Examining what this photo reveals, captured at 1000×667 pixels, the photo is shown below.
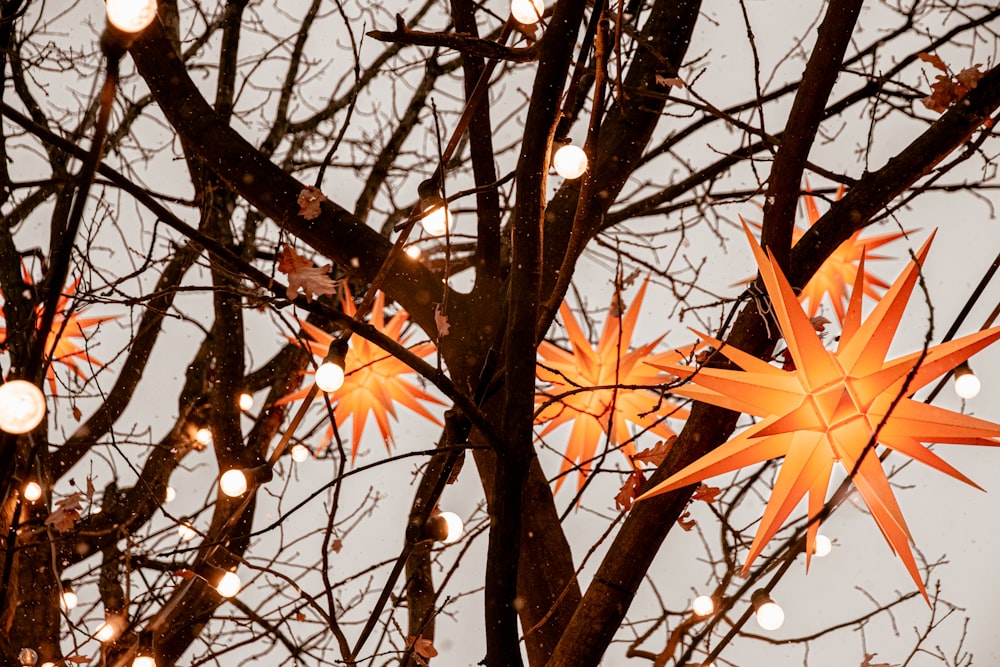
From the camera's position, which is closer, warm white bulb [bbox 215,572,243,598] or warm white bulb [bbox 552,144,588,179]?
warm white bulb [bbox 552,144,588,179]

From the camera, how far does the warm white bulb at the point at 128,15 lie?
2.10 ft

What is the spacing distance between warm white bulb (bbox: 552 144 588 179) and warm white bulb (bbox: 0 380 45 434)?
839 millimetres

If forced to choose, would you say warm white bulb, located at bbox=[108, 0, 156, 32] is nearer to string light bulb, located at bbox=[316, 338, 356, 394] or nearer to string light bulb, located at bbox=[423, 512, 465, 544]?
string light bulb, located at bbox=[316, 338, 356, 394]

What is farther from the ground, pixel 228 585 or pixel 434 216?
pixel 434 216

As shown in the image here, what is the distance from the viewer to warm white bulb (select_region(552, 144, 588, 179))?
1271mm

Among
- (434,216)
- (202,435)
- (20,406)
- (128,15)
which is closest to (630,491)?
(434,216)

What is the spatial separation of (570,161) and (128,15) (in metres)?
0.76

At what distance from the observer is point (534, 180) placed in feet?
3.80

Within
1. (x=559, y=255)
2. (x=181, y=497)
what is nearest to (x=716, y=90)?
→ (x=559, y=255)

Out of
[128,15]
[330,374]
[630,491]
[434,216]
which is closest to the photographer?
[128,15]

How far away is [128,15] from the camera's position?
2.16 feet

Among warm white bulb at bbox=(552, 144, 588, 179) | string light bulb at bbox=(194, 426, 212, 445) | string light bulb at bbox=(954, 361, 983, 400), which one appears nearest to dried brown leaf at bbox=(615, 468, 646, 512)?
warm white bulb at bbox=(552, 144, 588, 179)

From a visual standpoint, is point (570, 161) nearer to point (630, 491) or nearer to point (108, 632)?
point (630, 491)

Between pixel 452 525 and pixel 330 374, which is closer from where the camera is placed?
pixel 330 374
